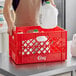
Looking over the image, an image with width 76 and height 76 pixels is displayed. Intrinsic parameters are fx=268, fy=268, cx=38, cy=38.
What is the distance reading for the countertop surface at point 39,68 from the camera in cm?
176

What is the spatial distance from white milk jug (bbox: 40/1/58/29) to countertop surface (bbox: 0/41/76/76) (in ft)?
1.04

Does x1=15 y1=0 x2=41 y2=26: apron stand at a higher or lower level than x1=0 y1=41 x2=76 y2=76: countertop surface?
higher

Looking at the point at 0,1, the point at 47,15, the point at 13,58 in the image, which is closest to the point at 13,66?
the point at 13,58

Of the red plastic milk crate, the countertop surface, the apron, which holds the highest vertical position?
the apron

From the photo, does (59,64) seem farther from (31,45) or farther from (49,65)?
(31,45)

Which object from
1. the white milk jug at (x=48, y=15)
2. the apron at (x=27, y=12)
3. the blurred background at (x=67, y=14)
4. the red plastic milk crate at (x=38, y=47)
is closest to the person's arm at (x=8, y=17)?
the red plastic milk crate at (x=38, y=47)

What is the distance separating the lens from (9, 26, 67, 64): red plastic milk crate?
1.93 meters

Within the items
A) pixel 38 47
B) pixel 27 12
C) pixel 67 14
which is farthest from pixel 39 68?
pixel 67 14

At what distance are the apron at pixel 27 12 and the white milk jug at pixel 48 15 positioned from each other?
0.55 meters

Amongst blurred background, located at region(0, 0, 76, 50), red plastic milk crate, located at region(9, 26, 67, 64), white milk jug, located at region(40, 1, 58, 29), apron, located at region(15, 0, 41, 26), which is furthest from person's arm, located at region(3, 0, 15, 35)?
blurred background, located at region(0, 0, 76, 50)

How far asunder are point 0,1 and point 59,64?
2.49 metres

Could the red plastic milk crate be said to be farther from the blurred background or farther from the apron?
the blurred background

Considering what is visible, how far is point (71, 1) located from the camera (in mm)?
5398

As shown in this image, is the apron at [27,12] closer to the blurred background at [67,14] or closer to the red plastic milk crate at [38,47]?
the red plastic milk crate at [38,47]
